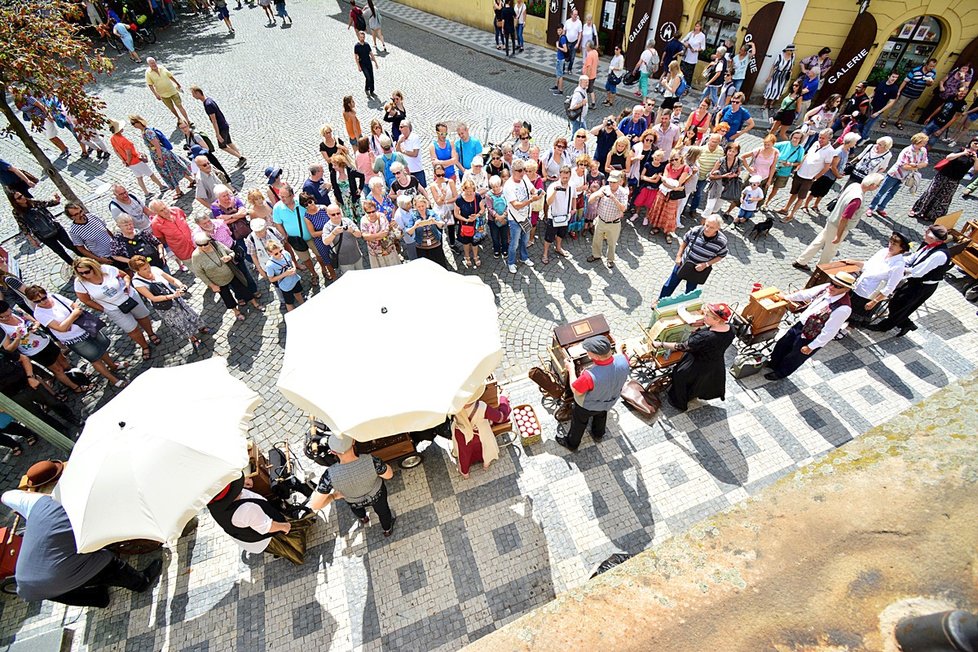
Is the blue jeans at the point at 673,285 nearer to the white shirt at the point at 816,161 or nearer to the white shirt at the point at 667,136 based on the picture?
the white shirt at the point at 667,136

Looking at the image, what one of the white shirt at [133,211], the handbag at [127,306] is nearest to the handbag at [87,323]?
the handbag at [127,306]

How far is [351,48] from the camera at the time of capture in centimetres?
1980

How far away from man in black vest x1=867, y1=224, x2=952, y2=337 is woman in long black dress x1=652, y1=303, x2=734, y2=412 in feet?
11.3

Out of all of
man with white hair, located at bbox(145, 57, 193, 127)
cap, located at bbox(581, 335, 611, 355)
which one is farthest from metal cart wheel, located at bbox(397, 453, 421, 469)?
man with white hair, located at bbox(145, 57, 193, 127)

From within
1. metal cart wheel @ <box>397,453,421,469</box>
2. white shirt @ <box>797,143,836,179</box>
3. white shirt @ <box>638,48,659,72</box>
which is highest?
white shirt @ <box>638,48,659,72</box>

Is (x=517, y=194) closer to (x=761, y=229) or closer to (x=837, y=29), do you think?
(x=761, y=229)

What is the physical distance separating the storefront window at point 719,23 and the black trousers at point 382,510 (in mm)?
17450

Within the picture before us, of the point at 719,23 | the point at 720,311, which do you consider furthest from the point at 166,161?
the point at 719,23

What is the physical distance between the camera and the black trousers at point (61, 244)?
8.66 metres

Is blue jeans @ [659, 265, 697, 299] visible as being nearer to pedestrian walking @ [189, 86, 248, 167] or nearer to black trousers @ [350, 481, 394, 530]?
black trousers @ [350, 481, 394, 530]

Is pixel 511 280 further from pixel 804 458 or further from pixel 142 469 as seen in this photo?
pixel 142 469

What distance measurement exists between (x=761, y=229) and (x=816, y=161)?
1733mm

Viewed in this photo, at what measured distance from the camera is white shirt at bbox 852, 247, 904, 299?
658cm

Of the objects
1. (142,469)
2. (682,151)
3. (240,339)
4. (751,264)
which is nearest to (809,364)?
(751,264)
